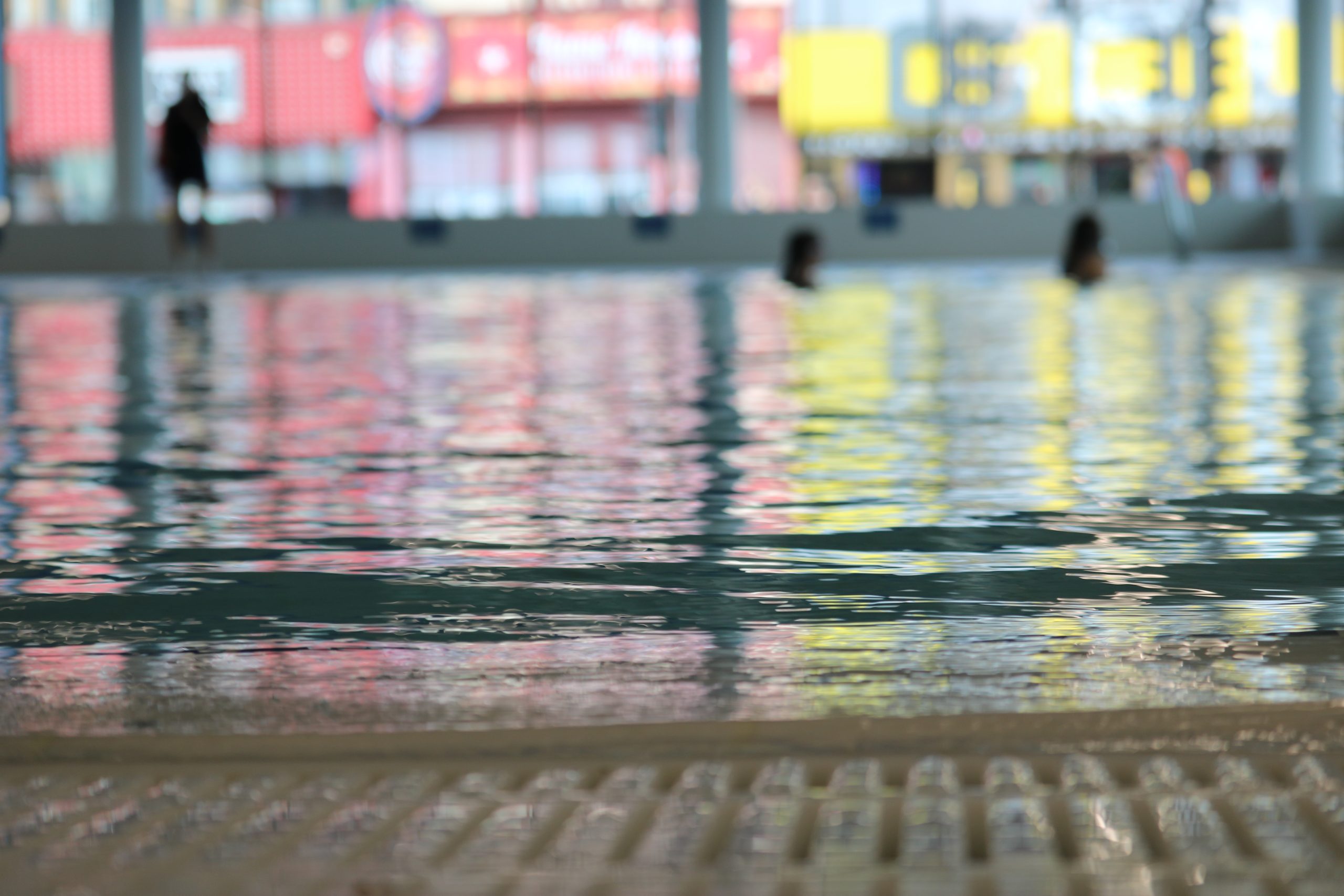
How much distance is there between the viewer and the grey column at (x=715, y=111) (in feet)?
90.4

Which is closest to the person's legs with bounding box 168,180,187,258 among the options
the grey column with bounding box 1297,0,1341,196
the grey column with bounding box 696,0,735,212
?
the grey column with bounding box 696,0,735,212

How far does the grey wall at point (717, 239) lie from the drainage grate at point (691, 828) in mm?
25335

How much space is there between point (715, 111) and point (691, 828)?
86.0 feet

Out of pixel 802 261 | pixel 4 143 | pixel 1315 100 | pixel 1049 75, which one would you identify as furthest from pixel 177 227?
pixel 1315 100

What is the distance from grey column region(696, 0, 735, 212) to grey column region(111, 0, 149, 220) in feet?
25.0

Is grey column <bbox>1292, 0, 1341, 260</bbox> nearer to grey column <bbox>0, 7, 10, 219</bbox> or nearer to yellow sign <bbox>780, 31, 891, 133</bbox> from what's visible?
yellow sign <bbox>780, 31, 891, 133</bbox>

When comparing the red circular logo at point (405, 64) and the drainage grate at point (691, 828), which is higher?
the red circular logo at point (405, 64)

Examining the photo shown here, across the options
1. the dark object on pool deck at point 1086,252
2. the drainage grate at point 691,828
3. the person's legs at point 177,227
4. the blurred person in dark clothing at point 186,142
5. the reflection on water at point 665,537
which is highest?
the blurred person in dark clothing at point 186,142

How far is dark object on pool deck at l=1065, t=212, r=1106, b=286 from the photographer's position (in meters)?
18.3

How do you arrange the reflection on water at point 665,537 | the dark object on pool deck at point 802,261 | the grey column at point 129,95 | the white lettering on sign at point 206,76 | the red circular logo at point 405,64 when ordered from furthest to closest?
the red circular logo at point 405,64, the white lettering on sign at point 206,76, the grey column at point 129,95, the dark object on pool deck at point 802,261, the reflection on water at point 665,537

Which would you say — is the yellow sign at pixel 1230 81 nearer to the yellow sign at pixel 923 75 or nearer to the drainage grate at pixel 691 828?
the yellow sign at pixel 923 75

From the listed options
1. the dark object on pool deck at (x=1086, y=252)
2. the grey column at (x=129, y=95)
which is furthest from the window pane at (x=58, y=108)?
the dark object on pool deck at (x=1086, y=252)

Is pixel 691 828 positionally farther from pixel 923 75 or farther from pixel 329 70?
pixel 923 75

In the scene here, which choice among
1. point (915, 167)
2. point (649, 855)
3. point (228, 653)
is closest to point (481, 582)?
point (228, 653)
